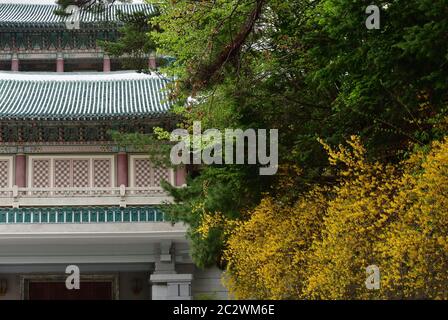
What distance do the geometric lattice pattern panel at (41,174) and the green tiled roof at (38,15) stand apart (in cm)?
866

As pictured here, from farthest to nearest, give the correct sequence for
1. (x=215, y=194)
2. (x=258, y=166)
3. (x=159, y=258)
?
(x=159, y=258)
(x=215, y=194)
(x=258, y=166)

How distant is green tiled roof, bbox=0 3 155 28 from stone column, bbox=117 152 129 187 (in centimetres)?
862

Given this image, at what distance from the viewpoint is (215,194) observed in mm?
15414

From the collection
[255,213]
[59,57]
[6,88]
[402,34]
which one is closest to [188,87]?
[255,213]

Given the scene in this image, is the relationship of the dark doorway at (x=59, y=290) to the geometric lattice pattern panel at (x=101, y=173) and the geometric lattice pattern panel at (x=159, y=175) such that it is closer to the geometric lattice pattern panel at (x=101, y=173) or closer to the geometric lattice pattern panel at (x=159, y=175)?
the geometric lattice pattern panel at (x=101, y=173)

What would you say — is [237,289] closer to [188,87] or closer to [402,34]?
[188,87]

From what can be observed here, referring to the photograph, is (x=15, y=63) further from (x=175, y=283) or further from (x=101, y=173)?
(x=175, y=283)

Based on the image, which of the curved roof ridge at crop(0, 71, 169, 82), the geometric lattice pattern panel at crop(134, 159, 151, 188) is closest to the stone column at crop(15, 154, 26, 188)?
the geometric lattice pattern panel at crop(134, 159, 151, 188)

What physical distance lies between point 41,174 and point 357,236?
52.2ft

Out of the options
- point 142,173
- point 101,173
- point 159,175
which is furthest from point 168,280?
point 101,173

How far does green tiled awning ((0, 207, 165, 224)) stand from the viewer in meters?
22.3

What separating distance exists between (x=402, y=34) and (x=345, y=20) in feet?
2.63

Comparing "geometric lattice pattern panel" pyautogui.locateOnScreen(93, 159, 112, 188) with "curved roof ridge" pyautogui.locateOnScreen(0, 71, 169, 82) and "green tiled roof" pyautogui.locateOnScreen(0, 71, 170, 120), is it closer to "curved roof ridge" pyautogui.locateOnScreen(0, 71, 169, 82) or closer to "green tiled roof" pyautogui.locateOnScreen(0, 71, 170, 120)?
"green tiled roof" pyautogui.locateOnScreen(0, 71, 170, 120)

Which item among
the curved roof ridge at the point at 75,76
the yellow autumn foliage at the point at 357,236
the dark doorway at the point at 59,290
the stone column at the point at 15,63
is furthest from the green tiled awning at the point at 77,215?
the stone column at the point at 15,63
